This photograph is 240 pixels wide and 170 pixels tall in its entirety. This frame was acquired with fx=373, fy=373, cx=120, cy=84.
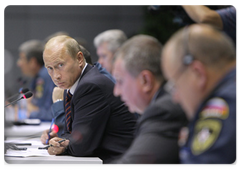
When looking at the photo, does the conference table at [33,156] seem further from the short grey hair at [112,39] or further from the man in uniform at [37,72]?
the short grey hair at [112,39]

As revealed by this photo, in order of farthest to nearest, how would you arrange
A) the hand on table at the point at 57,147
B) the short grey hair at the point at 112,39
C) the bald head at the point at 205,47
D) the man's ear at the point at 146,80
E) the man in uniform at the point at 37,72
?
the short grey hair at the point at 112,39 < the man in uniform at the point at 37,72 < the hand on table at the point at 57,147 < the man's ear at the point at 146,80 < the bald head at the point at 205,47

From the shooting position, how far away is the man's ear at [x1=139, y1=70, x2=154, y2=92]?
4.55 ft

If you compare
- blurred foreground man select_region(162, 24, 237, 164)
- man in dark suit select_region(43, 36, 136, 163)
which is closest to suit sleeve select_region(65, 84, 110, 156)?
man in dark suit select_region(43, 36, 136, 163)

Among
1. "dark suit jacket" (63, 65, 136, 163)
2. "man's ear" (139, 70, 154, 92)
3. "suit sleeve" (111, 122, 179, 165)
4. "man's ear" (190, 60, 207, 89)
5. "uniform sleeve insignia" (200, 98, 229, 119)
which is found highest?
"man's ear" (190, 60, 207, 89)

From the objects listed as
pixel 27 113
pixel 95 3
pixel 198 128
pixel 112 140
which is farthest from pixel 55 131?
pixel 198 128

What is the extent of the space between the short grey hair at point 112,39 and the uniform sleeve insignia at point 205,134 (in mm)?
1203

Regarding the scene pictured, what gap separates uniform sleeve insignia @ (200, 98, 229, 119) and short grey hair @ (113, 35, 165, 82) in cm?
41

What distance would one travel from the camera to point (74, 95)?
1867 millimetres

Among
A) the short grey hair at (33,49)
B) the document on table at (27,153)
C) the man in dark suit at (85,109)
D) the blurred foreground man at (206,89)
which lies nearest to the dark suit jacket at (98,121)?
the man in dark suit at (85,109)

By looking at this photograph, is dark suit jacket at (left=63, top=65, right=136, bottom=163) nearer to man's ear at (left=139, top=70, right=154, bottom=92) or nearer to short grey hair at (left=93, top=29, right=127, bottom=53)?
short grey hair at (left=93, top=29, right=127, bottom=53)

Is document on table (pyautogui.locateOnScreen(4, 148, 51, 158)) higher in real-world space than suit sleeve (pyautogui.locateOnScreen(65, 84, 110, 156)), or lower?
lower

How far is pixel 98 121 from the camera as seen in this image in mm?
1831

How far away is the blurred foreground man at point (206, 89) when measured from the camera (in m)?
0.93

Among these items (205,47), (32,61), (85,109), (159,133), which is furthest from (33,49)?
(205,47)
